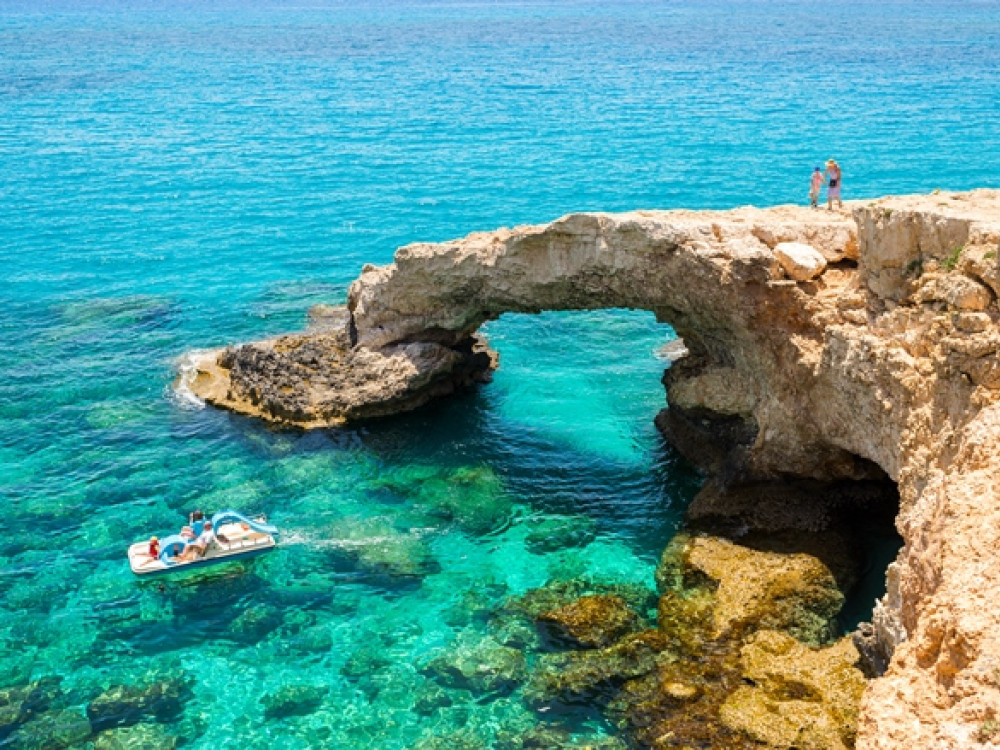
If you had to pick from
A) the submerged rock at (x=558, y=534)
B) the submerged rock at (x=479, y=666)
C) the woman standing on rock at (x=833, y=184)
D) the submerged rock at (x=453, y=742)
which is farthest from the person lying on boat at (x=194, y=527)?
the woman standing on rock at (x=833, y=184)

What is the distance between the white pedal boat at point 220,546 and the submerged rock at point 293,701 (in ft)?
18.9

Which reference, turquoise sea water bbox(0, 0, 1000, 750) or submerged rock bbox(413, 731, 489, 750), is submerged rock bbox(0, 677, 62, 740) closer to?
turquoise sea water bbox(0, 0, 1000, 750)

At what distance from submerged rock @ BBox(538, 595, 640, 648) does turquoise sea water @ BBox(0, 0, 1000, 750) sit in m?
1.57

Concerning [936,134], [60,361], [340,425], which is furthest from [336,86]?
[340,425]

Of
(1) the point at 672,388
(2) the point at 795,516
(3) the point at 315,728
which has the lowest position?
(3) the point at 315,728

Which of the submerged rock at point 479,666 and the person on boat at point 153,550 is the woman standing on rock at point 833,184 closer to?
the submerged rock at point 479,666

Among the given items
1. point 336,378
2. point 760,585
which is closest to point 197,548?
point 336,378

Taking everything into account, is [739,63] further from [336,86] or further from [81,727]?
[81,727]

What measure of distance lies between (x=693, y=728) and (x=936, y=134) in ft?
207

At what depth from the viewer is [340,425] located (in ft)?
124

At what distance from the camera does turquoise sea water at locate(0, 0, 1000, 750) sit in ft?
89.5

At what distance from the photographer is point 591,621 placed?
26.9 metres

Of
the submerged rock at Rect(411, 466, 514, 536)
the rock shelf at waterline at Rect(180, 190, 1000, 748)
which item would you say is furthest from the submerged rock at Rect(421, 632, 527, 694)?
the rock shelf at waterline at Rect(180, 190, 1000, 748)

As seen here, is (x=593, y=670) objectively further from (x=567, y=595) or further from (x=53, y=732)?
(x=53, y=732)
